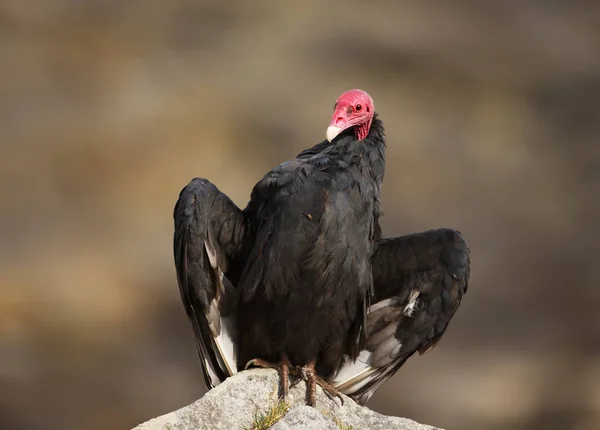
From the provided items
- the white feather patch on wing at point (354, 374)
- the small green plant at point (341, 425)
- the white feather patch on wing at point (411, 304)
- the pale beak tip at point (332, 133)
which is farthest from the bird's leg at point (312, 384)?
the pale beak tip at point (332, 133)

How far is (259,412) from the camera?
15.1 ft

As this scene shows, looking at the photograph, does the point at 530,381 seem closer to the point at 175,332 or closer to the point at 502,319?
the point at 502,319

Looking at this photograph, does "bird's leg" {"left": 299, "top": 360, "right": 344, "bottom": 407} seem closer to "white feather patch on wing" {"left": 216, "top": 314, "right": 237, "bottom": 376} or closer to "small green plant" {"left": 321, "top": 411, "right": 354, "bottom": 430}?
"small green plant" {"left": 321, "top": 411, "right": 354, "bottom": 430}

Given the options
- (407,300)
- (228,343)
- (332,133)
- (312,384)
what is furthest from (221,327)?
(332,133)

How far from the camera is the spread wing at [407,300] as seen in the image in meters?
5.31

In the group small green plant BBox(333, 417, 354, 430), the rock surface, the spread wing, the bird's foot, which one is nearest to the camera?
the rock surface

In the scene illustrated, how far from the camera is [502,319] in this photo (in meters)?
10.3

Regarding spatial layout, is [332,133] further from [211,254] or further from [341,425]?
[341,425]

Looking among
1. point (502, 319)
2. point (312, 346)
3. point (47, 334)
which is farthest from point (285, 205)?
point (502, 319)

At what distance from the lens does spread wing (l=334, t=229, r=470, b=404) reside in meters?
5.31

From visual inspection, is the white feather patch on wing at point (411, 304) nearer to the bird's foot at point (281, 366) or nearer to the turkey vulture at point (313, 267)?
the turkey vulture at point (313, 267)

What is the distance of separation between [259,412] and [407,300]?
1.16m

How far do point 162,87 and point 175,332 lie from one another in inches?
95.4

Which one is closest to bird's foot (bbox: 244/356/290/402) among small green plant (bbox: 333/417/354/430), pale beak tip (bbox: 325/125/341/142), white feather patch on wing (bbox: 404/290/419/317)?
small green plant (bbox: 333/417/354/430)
